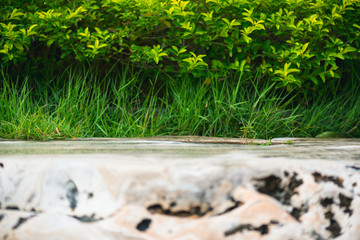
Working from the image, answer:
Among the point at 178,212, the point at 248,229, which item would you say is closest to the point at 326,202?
the point at 248,229

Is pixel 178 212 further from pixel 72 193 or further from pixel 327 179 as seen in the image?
pixel 327 179

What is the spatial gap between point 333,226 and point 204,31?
8.29 ft

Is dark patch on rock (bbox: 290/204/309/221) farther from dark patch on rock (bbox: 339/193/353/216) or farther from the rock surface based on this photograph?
dark patch on rock (bbox: 339/193/353/216)

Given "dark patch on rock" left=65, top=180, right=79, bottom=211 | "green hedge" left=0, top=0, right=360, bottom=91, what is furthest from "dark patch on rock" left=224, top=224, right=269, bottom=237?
"green hedge" left=0, top=0, right=360, bottom=91

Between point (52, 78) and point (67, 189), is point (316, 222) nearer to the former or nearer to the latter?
point (67, 189)

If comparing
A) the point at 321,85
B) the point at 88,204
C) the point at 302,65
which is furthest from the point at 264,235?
the point at 321,85

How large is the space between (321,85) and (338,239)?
3162 millimetres

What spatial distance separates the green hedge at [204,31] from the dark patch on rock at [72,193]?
215 centimetres

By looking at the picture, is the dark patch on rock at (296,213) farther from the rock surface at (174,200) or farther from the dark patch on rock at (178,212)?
the dark patch on rock at (178,212)

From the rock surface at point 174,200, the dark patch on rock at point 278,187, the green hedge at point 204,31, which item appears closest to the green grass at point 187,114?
the green hedge at point 204,31

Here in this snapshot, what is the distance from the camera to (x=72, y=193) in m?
1.03

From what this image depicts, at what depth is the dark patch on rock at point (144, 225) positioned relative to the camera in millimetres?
966

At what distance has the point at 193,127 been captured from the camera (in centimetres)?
335

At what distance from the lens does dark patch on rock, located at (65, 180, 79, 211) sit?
1.02m
